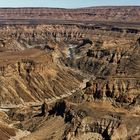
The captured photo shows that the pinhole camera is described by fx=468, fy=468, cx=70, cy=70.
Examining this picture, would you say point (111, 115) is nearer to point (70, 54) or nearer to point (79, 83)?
point (79, 83)

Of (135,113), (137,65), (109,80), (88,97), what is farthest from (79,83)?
(135,113)

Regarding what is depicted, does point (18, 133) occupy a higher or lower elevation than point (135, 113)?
lower

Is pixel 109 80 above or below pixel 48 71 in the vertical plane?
above

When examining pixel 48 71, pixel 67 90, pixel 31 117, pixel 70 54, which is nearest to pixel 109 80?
pixel 31 117

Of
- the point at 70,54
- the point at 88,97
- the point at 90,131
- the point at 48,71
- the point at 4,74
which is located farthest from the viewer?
the point at 70,54

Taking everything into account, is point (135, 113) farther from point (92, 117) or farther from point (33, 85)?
point (33, 85)

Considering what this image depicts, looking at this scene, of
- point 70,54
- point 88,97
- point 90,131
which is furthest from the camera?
point 70,54

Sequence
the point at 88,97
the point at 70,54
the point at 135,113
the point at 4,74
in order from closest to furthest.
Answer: the point at 135,113 → the point at 88,97 → the point at 4,74 → the point at 70,54

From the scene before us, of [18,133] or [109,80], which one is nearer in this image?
[18,133]

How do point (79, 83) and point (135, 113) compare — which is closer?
point (135, 113)
